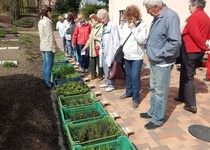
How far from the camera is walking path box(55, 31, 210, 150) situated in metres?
3.03

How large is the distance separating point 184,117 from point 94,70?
2932mm

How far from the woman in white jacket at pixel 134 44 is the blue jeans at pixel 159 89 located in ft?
2.07

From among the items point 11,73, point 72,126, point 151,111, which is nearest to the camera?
point 72,126

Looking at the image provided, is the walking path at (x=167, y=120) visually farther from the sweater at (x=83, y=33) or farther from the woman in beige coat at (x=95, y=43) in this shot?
the sweater at (x=83, y=33)

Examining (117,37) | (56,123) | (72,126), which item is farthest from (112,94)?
(72,126)

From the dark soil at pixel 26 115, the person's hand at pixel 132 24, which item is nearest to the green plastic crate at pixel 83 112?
the dark soil at pixel 26 115

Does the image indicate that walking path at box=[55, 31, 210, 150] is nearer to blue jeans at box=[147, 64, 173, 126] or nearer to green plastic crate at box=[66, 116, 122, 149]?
blue jeans at box=[147, 64, 173, 126]

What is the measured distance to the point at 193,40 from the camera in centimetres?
346

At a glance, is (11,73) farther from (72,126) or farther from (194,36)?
(194,36)

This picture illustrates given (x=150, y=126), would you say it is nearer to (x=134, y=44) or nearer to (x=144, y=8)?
(x=134, y=44)

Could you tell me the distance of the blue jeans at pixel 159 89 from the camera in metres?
3.00

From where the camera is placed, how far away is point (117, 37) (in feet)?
14.6

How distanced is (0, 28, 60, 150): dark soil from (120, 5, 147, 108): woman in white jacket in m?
1.66

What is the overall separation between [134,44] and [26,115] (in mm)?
2280
